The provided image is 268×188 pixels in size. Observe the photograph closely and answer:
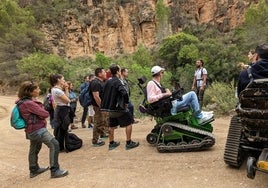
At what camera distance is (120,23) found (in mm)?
46312

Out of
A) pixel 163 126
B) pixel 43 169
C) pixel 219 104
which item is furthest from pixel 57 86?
pixel 219 104

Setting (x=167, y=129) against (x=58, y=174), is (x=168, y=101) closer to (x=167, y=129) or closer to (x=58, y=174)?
(x=167, y=129)

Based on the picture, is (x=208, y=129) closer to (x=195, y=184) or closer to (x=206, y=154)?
(x=206, y=154)

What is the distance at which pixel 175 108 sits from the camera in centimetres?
647

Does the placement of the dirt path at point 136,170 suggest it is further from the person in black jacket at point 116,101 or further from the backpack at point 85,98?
the backpack at point 85,98

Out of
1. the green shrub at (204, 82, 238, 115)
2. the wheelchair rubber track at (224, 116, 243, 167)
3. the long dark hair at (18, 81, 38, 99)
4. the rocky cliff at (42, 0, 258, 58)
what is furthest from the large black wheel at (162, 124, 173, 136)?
the rocky cliff at (42, 0, 258, 58)

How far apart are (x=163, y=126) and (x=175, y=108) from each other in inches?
17.8

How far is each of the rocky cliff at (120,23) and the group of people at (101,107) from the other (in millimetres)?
37334

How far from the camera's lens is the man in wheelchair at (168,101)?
6.30m

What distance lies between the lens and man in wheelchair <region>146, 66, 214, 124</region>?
6.30m

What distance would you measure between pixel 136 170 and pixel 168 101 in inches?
59.9

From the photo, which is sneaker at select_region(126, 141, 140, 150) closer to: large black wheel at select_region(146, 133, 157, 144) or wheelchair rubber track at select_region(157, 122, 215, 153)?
large black wheel at select_region(146, 133, 157, 144)

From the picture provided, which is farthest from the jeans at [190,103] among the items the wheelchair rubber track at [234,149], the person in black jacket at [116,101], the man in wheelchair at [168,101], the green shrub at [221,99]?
the green shrub at [221,99]

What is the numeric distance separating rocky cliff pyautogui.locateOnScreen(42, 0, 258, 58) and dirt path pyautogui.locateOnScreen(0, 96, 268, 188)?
37.8 metres
